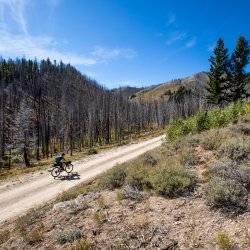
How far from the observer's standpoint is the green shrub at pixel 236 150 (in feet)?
42.2

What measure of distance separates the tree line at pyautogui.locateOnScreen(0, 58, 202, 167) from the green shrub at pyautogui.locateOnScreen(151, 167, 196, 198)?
37.6 meters

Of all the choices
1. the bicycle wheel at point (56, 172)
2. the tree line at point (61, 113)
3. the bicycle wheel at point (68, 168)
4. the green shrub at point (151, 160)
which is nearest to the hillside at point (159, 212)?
the green shrub at point (151, 160)

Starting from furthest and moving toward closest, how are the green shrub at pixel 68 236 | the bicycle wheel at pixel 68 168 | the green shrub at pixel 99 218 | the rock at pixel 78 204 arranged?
1. the bicycle wheel at pixel 68 168
2. the rock at pixel 78 204
3. the green shrub at pixel 99 218
4. the green shrub at pixel 68 236

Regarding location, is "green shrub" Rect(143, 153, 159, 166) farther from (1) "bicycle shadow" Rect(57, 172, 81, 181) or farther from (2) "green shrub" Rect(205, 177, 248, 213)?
(1) "bicycle shadow" Rect(57, 172, 81, 181)

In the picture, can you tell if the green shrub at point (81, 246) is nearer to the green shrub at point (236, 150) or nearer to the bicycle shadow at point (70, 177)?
the green shrub at point (236, 150)

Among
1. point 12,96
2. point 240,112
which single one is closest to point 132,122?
point 12,96

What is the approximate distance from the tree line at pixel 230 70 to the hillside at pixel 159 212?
39.1 metres

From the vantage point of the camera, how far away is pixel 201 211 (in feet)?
32.0

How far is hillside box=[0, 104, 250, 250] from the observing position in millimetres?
8641

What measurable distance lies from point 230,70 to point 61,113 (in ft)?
190

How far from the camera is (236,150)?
1328 centimetres

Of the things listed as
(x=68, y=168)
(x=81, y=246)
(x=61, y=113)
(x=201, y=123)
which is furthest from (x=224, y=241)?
(x=61, y=113)

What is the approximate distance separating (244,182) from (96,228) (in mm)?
4997

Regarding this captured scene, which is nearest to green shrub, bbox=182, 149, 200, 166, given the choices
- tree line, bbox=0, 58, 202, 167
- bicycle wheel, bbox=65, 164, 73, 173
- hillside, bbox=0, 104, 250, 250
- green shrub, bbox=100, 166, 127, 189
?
hillside, bbox=0, 104, 250, 250
